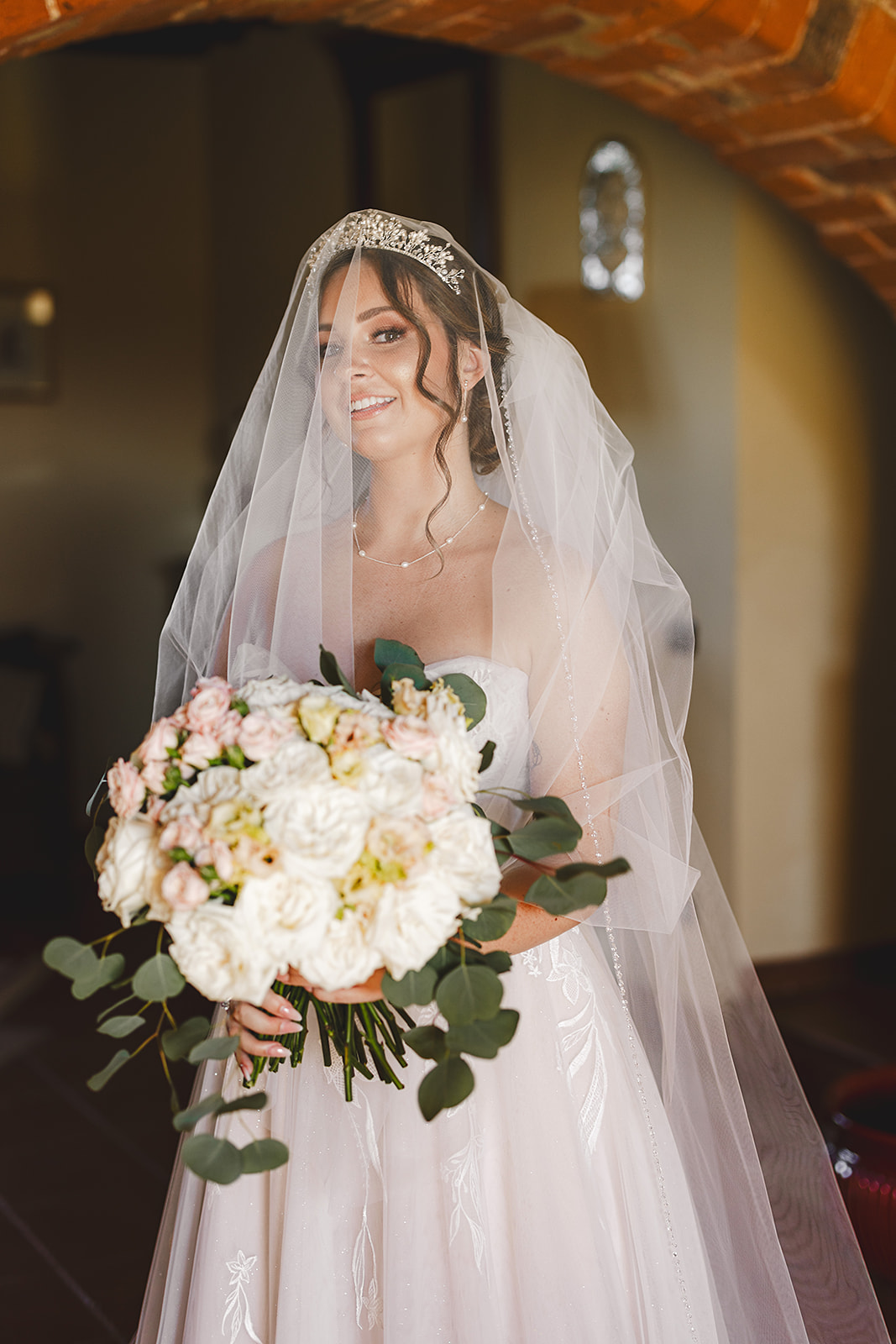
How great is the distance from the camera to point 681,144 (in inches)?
160

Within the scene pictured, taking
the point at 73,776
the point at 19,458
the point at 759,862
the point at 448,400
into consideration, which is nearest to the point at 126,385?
the point at 19,458

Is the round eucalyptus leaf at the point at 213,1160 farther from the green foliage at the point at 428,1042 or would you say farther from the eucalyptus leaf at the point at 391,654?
the eucalyptus leaf at the point at 391,654

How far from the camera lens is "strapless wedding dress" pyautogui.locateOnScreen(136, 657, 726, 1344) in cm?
165

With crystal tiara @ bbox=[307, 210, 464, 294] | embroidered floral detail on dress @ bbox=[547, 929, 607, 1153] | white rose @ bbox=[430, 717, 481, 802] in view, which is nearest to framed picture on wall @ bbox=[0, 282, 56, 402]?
crystal tiara @ bbox=[307, 210, 464, 294]

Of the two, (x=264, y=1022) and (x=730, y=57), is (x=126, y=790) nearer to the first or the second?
(x=264, y=1022)

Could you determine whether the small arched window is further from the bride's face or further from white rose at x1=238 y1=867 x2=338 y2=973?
white rose at x1=238 y1=867 x2=338 y2=973

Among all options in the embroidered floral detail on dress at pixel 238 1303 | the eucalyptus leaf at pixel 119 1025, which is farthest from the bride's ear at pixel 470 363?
the embroidered floral detail on dress at pixel 238 1303

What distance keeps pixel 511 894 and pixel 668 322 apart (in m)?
2.92

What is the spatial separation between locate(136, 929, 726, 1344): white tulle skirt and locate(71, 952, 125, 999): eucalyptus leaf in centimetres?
39

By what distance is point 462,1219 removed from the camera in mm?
1661

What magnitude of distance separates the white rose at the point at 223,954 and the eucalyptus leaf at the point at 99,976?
143 millimetres

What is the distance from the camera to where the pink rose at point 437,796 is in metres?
1.33

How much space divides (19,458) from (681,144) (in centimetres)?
399

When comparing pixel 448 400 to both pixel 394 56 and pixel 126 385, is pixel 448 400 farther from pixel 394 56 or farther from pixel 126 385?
pixel 126 385
